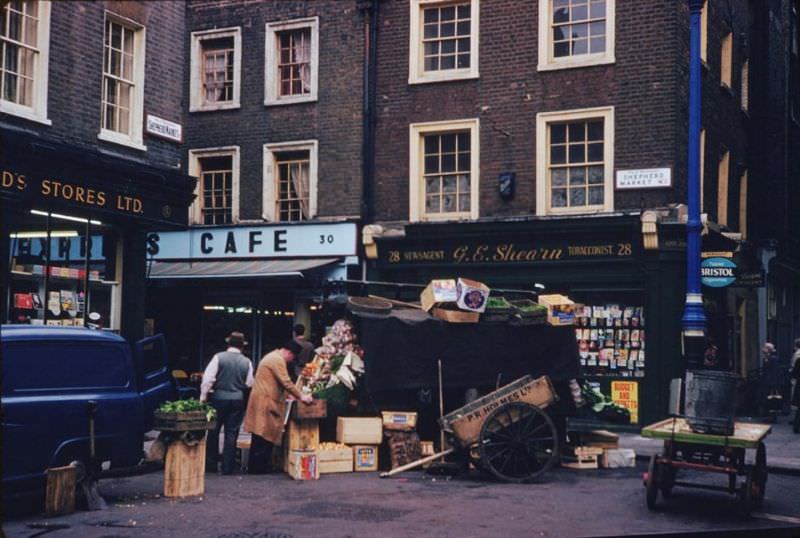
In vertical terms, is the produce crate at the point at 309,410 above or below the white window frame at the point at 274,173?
below

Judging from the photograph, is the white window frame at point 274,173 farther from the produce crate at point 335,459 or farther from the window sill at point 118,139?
the produce crate at point 335,459

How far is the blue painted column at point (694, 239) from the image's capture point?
15539 mm

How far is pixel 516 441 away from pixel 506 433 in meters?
0.16

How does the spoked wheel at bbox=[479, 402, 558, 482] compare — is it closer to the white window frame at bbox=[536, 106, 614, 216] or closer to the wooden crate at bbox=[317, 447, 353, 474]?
the wooden crate at bbox=[317, 447, 353, 474]

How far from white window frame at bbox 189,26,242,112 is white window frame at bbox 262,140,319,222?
146 cm

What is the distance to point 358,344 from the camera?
1357 cm

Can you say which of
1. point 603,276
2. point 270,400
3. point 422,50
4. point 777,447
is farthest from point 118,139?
point 777,447

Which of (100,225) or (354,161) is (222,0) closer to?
(354,161)

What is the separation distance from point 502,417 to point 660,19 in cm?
1019

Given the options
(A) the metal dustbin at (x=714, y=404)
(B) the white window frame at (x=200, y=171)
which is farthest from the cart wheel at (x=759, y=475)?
(B) the white window frame at (x=200, y=171)

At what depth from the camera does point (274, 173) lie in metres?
22.4

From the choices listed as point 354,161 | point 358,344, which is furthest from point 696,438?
point 354,161

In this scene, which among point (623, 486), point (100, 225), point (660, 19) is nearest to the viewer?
point (623, 486)

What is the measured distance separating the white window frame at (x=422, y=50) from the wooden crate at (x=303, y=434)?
34.1ft
